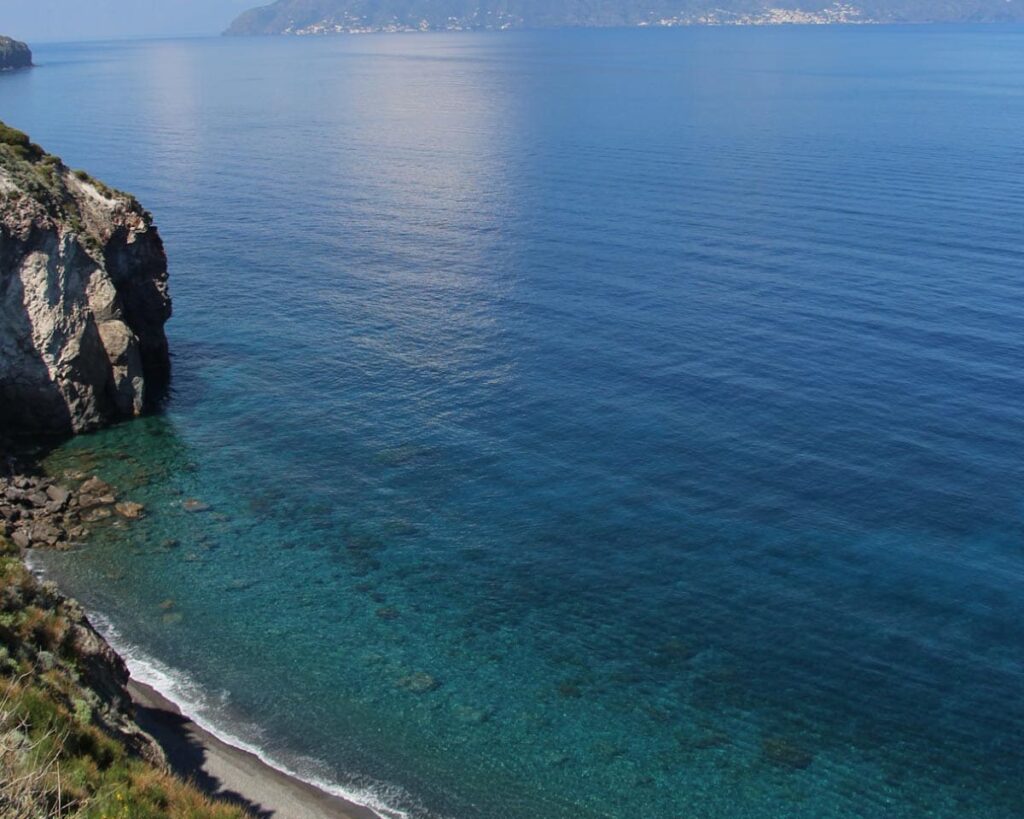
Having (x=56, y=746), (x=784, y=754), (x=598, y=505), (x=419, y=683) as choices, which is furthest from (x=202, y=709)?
(x=598, y=505)

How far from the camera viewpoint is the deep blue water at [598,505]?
4212cm

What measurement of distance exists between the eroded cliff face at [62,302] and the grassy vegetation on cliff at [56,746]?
30817mm

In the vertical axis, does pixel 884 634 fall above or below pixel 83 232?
below

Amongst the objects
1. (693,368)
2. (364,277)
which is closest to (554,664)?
(693,368)

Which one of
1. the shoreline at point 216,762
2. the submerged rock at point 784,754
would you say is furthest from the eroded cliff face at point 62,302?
the submerged rock at point 784,754

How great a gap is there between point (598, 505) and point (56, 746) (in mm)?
35838

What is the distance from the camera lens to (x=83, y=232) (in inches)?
2827

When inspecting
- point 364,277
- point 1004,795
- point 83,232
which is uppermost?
point 83,232

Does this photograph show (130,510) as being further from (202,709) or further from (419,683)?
(419,683)

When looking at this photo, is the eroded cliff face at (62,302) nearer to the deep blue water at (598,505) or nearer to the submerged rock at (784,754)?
the deep blue water at (598,505)

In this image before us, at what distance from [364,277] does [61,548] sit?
157ft

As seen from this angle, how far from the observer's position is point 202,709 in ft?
144

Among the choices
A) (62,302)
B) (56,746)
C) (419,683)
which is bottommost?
(419,683)

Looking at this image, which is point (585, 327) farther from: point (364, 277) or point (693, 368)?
point (364, 277)
